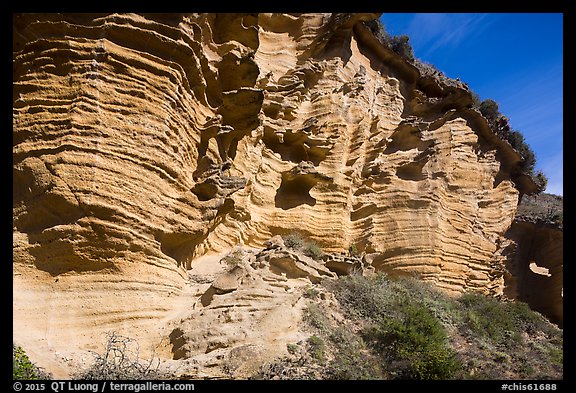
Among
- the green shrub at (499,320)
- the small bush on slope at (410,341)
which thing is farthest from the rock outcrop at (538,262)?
the small bush on slope at (410,341)

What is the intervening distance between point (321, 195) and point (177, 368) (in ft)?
28.4

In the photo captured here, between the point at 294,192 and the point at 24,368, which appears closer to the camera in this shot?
the point at 24,368

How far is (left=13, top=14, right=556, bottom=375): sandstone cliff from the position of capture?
7531 millimetres

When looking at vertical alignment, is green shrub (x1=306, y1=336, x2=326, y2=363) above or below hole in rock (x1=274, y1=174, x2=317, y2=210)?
below

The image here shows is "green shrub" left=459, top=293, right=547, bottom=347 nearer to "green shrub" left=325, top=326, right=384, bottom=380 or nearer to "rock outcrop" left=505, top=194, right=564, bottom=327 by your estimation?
"green shrub" left=325, top=326, right=384, bottom=380

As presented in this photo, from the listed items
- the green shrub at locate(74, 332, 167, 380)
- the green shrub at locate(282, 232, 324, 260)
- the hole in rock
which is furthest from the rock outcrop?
the green shrub at locate(74, 332, 167, 380)

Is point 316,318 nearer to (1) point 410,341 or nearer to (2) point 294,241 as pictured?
(1) point 410,341

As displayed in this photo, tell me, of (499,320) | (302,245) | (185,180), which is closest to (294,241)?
(302,245)

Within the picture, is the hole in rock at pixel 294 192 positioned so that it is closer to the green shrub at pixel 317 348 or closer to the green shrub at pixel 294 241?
the green shrub at pixel 294 241

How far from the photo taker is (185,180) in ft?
30.3

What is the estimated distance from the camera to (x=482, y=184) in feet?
60.8

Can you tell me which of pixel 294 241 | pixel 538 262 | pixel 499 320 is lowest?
pixel 499 320

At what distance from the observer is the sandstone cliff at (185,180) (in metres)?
7.53
